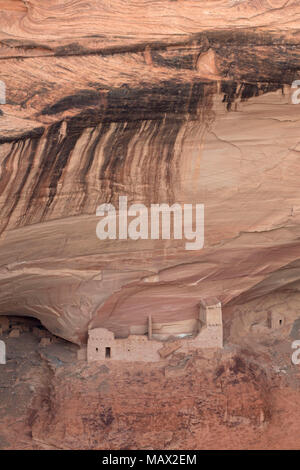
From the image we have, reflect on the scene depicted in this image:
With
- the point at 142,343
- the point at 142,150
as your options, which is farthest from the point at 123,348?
the point at 142,150

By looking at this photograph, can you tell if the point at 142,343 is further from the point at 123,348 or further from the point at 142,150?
the point at 142,150

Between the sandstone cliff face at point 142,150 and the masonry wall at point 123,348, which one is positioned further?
the masonry wall at point 123,348

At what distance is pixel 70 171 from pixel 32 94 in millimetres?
1138

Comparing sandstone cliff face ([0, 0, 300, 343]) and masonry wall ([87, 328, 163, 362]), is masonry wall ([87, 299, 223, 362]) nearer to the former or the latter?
masonry wall ([87, 328, 163, 362])

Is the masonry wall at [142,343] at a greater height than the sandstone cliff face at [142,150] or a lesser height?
lesser


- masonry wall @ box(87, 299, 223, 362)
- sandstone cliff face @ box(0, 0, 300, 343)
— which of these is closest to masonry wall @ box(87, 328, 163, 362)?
masonry wall @ box(87, 299, 223, 362)

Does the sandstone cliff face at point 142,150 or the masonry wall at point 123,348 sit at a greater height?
the sandstone cliff face at point 142,150

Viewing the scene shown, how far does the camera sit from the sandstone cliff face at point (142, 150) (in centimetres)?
600

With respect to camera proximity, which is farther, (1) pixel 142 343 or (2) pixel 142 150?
(1) pixel 142 343

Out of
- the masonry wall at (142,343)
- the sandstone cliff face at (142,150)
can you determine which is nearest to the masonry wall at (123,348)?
the masonry wall at (142,343)

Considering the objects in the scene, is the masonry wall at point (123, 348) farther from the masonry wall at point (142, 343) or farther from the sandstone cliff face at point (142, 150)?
the sandstone cliff face at point (142, 150)

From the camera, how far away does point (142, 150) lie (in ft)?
22.5

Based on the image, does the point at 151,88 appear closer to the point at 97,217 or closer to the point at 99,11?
the point at 99,11

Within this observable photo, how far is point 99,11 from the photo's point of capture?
234 inches
